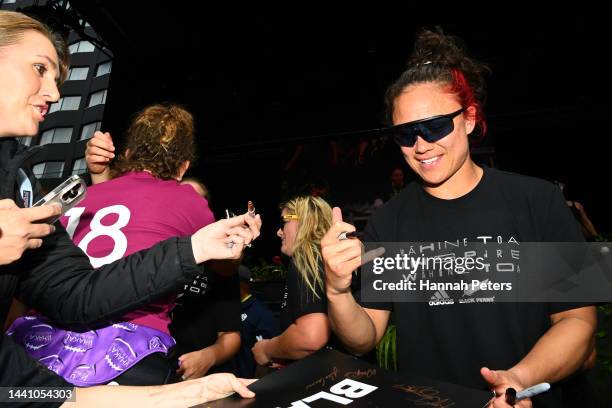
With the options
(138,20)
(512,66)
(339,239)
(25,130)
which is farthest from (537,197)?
(138,20)

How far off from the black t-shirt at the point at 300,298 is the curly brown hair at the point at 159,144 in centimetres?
97

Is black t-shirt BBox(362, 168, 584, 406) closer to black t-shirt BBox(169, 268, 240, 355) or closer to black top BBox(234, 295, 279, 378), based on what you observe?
black t-shirt BBox(169, 268, 240, 355)

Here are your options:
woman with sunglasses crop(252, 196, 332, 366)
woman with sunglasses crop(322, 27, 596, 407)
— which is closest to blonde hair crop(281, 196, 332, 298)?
woman with sunglasses crop(252, 196, 332, 366)

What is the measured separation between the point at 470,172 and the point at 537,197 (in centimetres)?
29

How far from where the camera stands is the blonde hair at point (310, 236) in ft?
7.93

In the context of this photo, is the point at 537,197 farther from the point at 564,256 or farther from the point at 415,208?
the point at 415,208

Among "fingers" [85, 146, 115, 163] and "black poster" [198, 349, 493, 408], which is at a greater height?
"fingers" [85, 146, 115, 163]

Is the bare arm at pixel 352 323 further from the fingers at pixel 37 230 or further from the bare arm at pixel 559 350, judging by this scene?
the fingers at pixel 37 230

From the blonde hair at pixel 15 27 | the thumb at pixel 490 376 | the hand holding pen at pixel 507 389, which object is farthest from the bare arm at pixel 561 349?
the blonde hair at pixel 15 27

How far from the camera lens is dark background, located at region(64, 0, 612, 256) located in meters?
6.65

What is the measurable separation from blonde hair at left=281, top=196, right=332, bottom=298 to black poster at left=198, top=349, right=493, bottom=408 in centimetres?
126

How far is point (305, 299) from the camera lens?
94.9 inches
